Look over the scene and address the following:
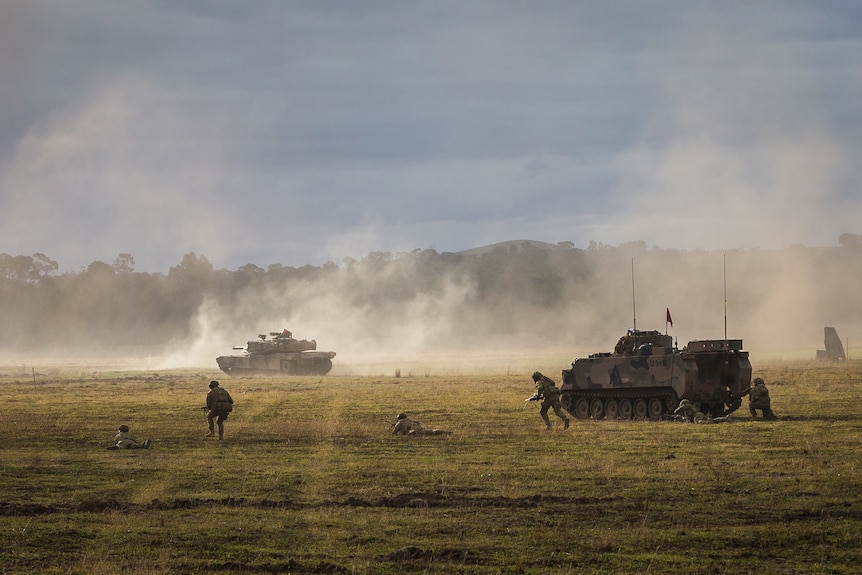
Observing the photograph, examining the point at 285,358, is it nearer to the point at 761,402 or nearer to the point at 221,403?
the point at 221,403

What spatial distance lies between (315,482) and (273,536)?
4.97 m

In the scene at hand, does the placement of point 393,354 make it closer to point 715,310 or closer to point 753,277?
point 715,310

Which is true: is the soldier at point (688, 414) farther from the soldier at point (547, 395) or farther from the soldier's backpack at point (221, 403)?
the soldier's backpack at point (221, 403)

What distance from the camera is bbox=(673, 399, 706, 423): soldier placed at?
104 ft

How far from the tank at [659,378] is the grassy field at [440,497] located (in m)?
1.99

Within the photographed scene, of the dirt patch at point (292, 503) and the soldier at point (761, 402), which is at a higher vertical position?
the soldier at point (761, 402)

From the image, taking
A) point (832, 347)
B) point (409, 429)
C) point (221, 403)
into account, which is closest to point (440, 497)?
point (409, 429)

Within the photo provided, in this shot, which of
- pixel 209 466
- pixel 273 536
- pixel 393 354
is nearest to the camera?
pixel 273 536

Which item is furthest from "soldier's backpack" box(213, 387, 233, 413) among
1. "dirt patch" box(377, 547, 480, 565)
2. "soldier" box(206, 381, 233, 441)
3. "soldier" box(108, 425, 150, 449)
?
"dirt patch" box(377, 547, 480, 565)

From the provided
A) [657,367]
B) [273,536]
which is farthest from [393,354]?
[273,536]

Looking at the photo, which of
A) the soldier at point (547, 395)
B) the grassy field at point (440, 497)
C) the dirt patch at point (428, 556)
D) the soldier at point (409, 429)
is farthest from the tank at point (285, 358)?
the dirt patch at point (428, 556)

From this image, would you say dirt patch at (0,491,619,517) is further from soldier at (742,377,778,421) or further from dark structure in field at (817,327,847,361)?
dark structure in field at (817,327,847,361)

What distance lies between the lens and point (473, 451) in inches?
962

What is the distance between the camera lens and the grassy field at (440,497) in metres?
13.5
